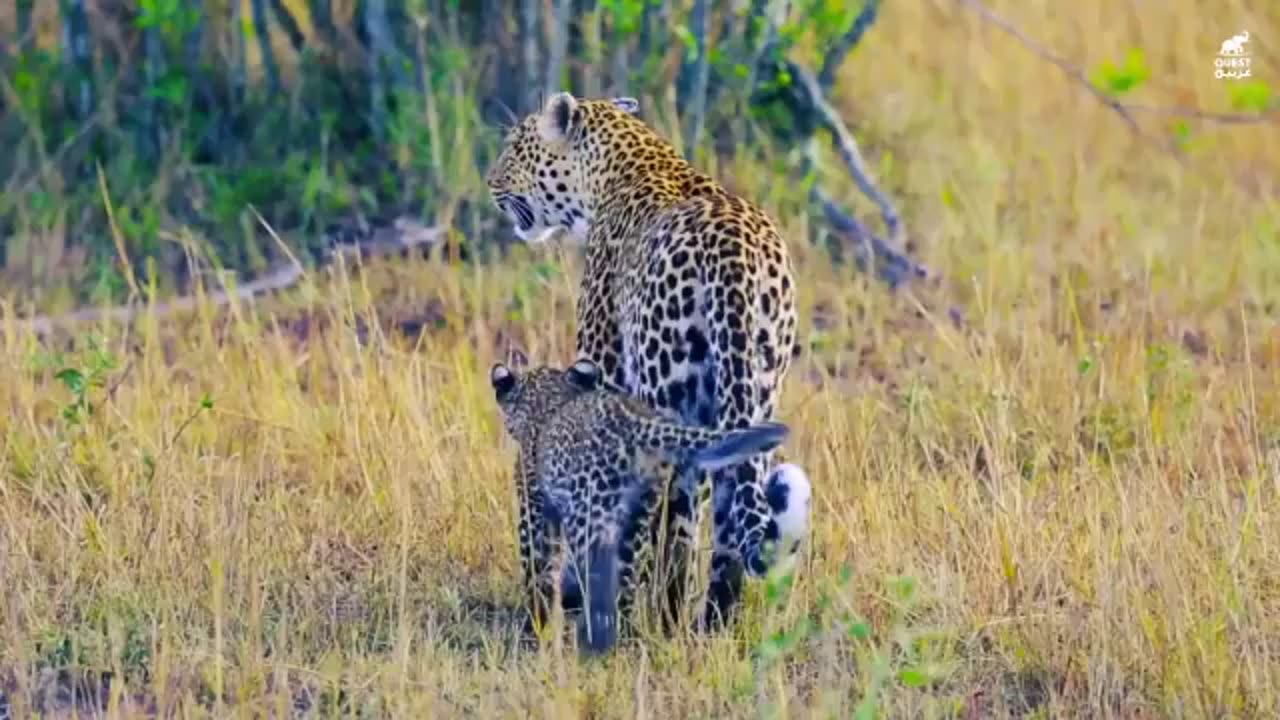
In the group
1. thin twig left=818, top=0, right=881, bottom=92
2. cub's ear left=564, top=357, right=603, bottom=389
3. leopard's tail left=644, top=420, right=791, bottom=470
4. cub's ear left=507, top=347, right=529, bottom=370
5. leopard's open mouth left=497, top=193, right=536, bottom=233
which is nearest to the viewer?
leopard's tail left=644, top=420, right=791, bottom=470

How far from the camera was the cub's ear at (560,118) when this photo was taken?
6844 mm

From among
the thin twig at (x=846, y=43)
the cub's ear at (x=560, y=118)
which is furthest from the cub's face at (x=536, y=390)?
the thin twig at (x=846, y=43)

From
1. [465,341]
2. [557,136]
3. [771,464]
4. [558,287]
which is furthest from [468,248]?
[771,464]

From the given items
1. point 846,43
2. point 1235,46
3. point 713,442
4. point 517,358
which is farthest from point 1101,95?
point 1235,46

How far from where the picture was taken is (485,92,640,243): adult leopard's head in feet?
22.6

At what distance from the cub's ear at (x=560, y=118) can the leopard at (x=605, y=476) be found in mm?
1143

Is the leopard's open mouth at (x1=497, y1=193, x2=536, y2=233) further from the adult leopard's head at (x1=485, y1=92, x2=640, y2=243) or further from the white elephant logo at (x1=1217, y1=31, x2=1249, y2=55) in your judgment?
the white elephant logo at (x1=1217, y1=31, x2=1249, y2=55)

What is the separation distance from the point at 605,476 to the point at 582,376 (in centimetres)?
42

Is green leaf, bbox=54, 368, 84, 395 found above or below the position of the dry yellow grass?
above

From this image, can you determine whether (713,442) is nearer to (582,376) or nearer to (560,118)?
(582,376)

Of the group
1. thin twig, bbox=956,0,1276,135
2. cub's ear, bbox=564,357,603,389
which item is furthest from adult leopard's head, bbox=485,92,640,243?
thin twig, bbox=956,0,1276,135

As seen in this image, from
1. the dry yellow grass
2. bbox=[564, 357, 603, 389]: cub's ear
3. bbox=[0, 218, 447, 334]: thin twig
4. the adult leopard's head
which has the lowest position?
the dry yellow grass

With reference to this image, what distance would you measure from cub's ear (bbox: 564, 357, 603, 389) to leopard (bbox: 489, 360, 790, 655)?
4 centimetres

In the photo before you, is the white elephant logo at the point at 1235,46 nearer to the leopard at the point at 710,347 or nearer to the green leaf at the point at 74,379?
the leopard at the point at 710,347
